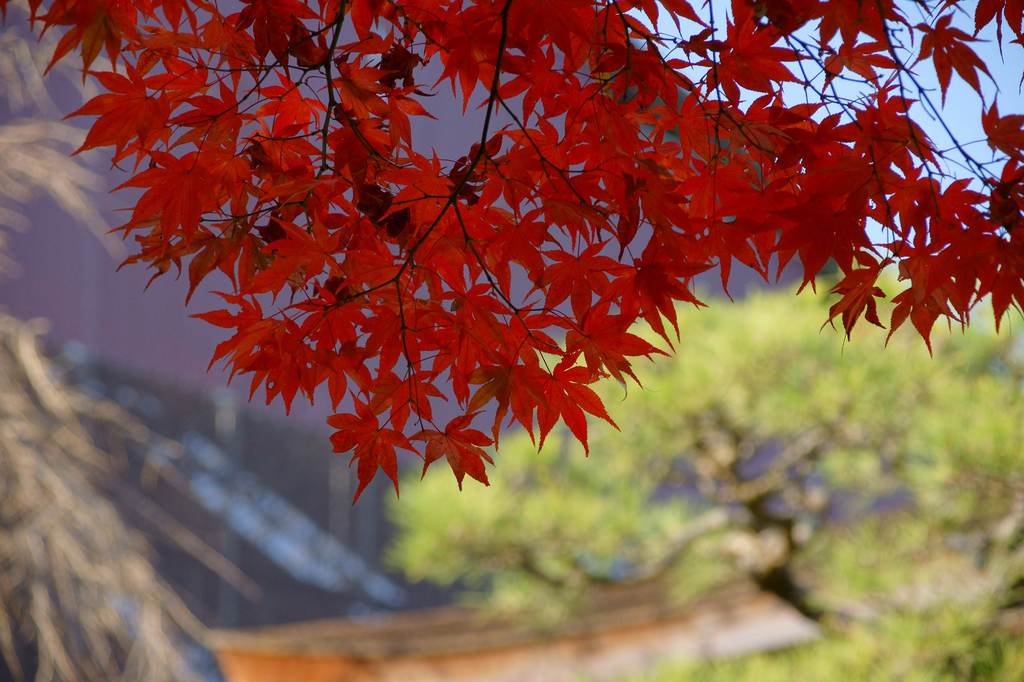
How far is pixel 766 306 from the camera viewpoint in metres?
2.13

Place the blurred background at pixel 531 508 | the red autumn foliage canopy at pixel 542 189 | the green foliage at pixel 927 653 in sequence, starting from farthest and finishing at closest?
the blurred background at pixel 531 508 < the green foliage at pixel 927 653 < the red autumn foliage canopy at pixel 542 189

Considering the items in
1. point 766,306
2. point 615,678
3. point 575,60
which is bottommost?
point 615,678

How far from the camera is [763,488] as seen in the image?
2.01m

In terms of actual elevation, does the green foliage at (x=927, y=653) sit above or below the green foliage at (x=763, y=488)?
below

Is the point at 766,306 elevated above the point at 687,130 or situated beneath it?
elevated above

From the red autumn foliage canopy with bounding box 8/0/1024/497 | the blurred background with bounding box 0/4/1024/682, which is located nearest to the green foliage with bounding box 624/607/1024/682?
the blurred background with bounding box 0/4/1024/682

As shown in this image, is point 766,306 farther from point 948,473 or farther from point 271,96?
point 271,96

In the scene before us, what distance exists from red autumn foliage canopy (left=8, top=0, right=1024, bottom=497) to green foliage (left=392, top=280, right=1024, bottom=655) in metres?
1.07

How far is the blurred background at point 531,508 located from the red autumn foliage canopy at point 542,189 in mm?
846

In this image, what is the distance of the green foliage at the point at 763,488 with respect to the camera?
1.75 m

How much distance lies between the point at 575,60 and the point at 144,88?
284 mm

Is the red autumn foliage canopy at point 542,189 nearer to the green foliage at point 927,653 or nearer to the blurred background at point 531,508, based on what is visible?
the blurred background at point 531,508

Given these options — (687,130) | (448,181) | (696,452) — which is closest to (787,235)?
(687,130)

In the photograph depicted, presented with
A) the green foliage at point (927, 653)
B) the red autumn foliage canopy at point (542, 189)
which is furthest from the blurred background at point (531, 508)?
the red autumn foliage canopy at point (542, 189)
